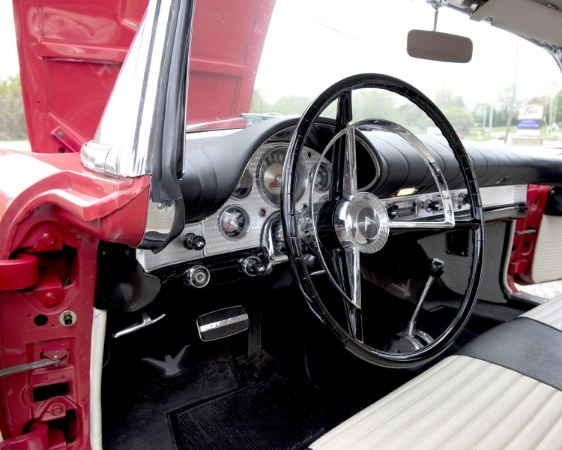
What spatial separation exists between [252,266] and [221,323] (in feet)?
1.45

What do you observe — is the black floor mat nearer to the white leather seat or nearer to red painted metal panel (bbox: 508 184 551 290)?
the white leather seat

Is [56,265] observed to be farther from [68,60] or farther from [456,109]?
[456,109]

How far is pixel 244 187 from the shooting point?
1.62 m

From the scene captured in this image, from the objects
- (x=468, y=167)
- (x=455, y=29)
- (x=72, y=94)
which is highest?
(x=455, y=29)

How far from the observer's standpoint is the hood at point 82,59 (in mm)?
2051

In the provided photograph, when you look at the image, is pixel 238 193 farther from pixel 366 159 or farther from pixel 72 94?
pixel 72 94

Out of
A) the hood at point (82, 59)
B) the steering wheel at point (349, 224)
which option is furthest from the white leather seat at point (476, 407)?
the hood at point (82, 59)

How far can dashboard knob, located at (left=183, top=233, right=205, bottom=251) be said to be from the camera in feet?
4.93

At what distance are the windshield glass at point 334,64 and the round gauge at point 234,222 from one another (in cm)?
31

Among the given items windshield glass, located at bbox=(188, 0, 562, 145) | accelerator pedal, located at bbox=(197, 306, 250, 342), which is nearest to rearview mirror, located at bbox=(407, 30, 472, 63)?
windshield glass, located at bbox=(188, 0, 562, 145)

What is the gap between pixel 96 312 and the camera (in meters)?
1.38

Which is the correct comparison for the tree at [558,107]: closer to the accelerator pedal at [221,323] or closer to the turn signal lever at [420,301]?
the turn signal lever at [420,301]

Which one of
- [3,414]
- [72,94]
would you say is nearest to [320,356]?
[3,414]

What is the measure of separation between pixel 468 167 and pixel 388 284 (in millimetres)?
925
